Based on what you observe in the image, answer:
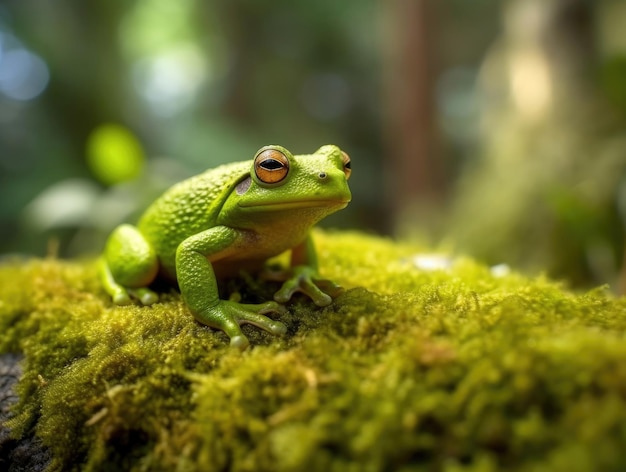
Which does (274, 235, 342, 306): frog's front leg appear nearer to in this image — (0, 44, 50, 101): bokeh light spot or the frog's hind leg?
the frog's hind leg

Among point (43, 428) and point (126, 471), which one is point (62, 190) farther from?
point (126, 471)

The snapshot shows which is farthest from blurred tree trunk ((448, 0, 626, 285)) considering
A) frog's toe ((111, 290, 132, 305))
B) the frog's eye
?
frog's toe ((111, 290, 132, 305))

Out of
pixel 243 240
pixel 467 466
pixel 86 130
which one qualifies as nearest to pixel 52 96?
pixel 86 130

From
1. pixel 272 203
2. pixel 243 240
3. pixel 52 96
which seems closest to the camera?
pixel 272 203

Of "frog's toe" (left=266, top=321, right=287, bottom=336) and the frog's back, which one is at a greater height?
the frog's back

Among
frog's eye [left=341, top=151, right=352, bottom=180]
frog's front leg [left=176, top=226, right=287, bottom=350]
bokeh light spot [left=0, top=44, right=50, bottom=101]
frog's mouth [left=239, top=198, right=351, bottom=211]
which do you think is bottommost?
frog's front leg [left=176, top=226, right=287, bottom=350]

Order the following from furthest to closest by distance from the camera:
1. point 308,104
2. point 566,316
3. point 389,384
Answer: point 308,104, point 566,316, point 389,384

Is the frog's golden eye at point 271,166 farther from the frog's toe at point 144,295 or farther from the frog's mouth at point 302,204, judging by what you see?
the frog's toe at point 144,295
